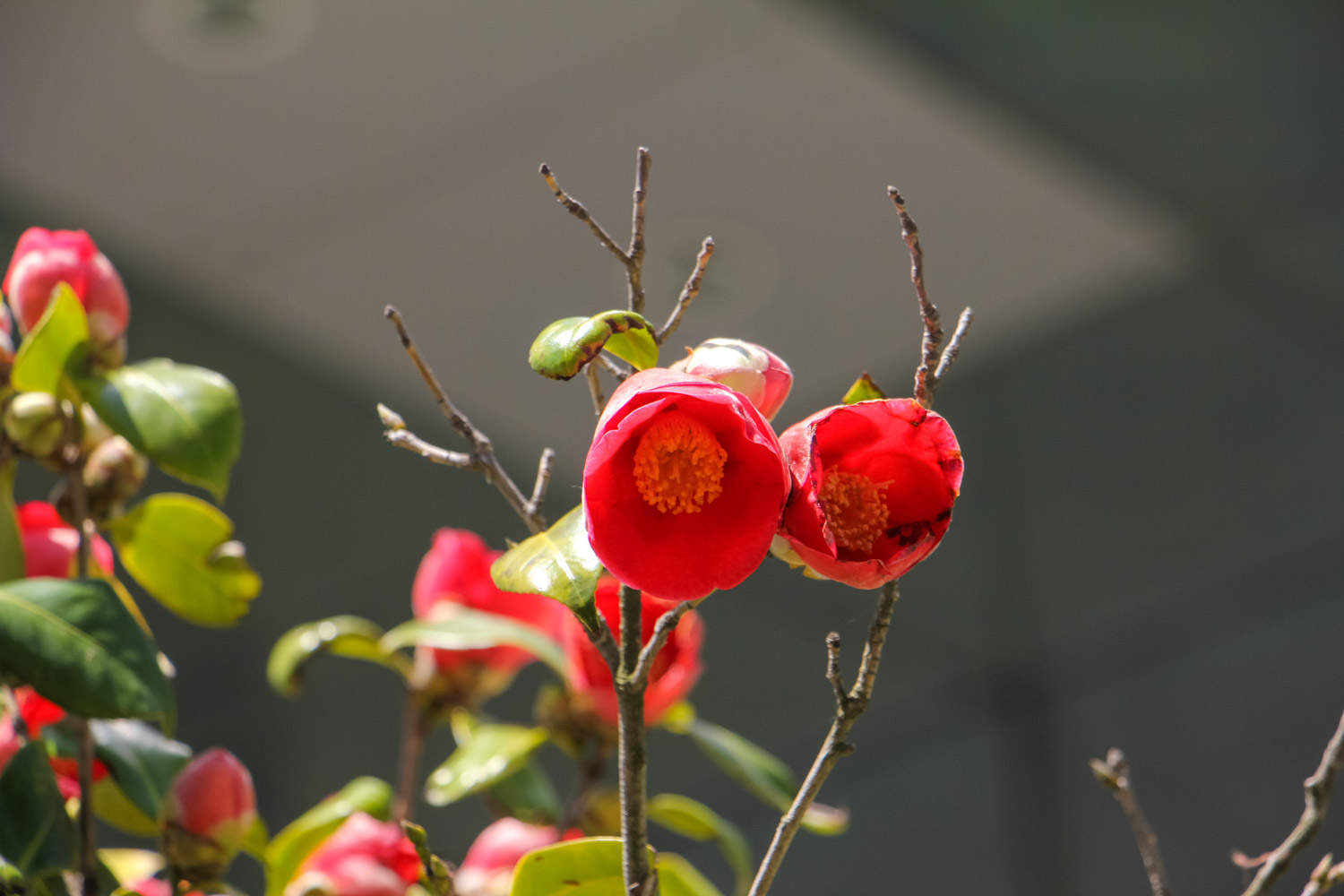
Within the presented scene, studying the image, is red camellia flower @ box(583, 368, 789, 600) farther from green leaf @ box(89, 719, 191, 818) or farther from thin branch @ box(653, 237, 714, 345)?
green leaf @ box(89, 719, 191, 818)

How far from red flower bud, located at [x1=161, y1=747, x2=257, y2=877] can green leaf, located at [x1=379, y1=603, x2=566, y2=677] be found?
0.10 m

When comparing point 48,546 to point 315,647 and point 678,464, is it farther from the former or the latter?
point 678,464

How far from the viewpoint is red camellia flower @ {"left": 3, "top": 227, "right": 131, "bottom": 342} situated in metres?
0.35

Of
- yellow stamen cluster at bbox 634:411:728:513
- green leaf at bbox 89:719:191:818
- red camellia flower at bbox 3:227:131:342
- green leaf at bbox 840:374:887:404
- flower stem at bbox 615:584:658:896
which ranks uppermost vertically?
green leaf at bbox 840:374:887:404

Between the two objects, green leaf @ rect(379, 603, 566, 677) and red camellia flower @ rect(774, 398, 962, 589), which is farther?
green leaf @ rect(379, 603, 566, 677)

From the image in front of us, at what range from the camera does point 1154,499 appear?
8.01ft

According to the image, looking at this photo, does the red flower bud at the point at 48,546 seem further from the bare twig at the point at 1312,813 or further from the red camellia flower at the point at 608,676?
the bare twig at the point at 1312,813

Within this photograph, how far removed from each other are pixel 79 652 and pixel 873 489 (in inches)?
7.5

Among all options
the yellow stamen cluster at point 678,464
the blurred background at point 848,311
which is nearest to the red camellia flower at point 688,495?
the yellow stamen cluster at point 678,464

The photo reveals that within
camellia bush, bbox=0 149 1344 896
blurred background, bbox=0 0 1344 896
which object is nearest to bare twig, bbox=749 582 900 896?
camellia bush, bbox=0 149 1344 896

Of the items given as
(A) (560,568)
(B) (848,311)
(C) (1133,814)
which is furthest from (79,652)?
(B) (848,311)

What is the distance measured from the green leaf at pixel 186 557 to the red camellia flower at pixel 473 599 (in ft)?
0.27

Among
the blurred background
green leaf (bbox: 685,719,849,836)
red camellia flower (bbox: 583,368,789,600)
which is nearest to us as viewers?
red camellia flower (bbox: 583,368,789,600)

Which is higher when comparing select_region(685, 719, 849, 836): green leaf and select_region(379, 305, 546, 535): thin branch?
select_region(379, 305, 546, 535): thin branch
